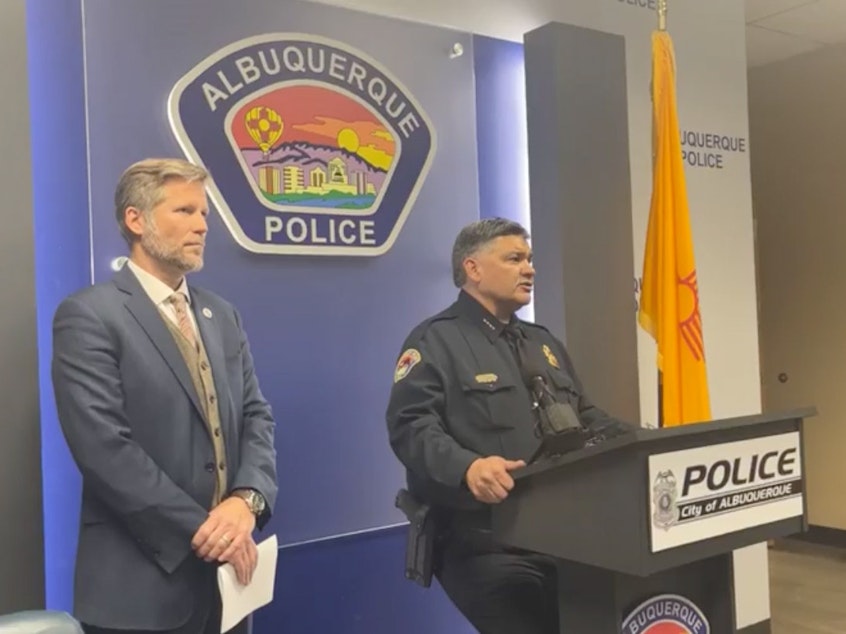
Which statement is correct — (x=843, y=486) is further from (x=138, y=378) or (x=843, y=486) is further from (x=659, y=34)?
(x=138, y=378)

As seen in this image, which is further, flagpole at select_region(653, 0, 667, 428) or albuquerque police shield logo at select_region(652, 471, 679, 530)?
flagpole at select_region(653, 0, 667, 428)

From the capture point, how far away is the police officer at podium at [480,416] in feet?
6.34

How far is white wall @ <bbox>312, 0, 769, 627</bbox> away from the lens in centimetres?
329

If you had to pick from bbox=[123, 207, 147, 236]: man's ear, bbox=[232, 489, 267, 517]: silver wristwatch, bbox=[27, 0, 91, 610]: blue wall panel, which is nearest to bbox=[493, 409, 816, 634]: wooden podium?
bbox=[232, 489, 267, 517]: silver wristwatch

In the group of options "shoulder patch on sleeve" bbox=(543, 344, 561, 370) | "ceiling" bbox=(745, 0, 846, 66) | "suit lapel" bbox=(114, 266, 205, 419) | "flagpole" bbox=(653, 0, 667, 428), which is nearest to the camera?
"suit lapel" bbox=(114, 266, 205, 419)

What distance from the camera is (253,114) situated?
2.38 meters

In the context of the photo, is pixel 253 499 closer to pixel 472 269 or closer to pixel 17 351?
pixel 17 351

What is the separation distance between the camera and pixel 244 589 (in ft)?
5.48

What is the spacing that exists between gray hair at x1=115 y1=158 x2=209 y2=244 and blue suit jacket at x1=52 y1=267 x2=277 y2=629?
0.14 m

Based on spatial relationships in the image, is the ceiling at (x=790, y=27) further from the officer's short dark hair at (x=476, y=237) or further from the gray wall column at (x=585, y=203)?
the officer's short dark hair at (x=476, y=237)

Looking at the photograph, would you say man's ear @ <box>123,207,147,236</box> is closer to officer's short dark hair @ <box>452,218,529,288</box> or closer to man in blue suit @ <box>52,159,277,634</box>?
man in blue suit @ <box>52,159,277,634</box>

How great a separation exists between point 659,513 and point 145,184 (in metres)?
1.20

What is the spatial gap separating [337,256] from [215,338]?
0.78 meters

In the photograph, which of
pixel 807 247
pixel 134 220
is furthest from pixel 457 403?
pixel 807 247
